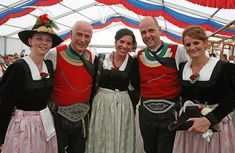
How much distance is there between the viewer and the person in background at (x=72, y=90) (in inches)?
82.7

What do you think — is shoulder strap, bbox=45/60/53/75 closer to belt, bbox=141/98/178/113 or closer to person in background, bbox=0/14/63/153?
person in background, bbox=0/14/63/153

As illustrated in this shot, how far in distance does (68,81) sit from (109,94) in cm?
Answer: 36

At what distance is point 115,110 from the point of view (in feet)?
7.35

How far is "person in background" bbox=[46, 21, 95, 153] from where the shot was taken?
82.7 inches

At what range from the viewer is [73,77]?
2143 millimetres

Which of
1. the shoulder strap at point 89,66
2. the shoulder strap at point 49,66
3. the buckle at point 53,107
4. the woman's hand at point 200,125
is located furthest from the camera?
the shoulder strap at point 89,66

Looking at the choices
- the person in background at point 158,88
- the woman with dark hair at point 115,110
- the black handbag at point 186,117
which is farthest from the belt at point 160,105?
the black handbag at point 186,117

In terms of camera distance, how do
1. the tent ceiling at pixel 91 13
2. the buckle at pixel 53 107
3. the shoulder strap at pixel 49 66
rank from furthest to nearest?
the tent ceiling at pixel 91 13, the buckle at pixel 53 107, the shoulder strap at pixel 49 66

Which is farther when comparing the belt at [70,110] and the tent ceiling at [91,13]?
the tent ceiling at [91,13]

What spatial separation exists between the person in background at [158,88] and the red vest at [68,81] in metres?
0.48

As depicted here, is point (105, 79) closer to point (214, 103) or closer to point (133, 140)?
point (133, 140)

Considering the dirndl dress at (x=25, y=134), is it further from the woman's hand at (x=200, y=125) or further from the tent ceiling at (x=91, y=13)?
the tent ceiling at (x=91, y=13)

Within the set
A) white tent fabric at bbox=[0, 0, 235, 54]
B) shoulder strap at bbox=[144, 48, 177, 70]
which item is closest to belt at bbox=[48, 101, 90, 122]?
shoulder strap at bbox=[144, 48, 177, 70]

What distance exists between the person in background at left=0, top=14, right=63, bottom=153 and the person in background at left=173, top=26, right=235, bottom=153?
92 cm
